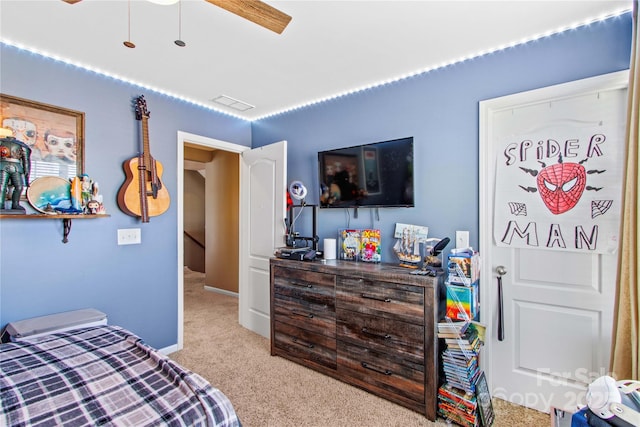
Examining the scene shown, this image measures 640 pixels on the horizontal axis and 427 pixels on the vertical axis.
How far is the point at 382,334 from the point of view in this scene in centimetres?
218

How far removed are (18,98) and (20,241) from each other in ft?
3.30

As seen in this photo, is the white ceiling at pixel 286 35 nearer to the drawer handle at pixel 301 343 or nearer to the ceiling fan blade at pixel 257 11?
the ceiling fan blade at pixel 257 11

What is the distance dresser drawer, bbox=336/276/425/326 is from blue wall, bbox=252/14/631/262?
1.63 ft

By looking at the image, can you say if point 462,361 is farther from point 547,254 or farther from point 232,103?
point 232,103

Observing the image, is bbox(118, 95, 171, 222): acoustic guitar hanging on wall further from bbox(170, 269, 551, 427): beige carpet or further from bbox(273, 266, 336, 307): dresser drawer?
bbox(170, 269, 551, 427): beige carpet

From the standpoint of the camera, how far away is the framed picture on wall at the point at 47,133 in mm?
2123

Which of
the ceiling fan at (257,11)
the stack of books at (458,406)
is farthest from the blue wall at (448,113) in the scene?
the ceiling fan at (257,11)

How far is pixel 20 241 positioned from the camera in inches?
84.6

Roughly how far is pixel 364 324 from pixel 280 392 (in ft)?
2.67

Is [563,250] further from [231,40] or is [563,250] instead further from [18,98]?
[18,98]

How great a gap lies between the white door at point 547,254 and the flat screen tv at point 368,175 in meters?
0.56

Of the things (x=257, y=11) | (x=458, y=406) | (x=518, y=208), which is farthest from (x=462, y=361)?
(x=257, y=11)

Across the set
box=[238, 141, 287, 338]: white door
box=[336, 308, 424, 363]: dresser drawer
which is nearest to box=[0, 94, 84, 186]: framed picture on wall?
box=[238, 141, 287, 338]: white door

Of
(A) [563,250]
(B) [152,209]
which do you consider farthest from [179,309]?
(A) [563,250]
